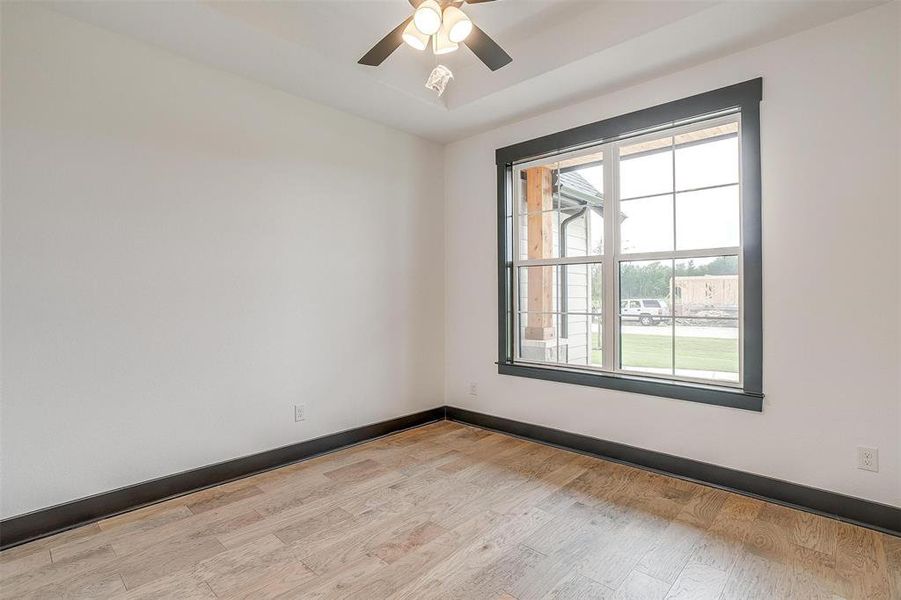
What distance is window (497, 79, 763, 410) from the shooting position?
275cm

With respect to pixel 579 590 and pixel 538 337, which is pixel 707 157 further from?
pixel 579 590

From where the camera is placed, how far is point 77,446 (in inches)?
93.0

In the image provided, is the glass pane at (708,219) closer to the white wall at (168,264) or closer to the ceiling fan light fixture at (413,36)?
the ceiling fan light fixture at (413,36)

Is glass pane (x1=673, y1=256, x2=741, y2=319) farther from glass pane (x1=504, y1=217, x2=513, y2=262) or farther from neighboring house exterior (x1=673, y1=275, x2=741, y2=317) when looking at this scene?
glass pane (x1=504, y1=217, x2=513, y2=262)

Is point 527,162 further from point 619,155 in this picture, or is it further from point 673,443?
point 673,443

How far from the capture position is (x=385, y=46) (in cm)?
230

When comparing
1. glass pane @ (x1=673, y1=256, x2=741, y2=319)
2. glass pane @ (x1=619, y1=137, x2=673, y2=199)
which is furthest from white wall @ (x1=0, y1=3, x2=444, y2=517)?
glass pane @ (x1=673, y1=256, x2=741, y2=319)

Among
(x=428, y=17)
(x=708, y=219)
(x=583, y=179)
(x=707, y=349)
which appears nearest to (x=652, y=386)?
(x=707, y=349)

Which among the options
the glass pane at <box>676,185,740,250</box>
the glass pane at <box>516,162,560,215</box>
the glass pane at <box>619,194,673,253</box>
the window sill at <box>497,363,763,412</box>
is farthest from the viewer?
the glass pane at <box>516,162,560,215</box>

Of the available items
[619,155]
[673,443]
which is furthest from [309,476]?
[619,155]

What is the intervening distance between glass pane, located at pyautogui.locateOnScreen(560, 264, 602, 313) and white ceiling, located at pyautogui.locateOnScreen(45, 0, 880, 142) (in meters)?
1.27

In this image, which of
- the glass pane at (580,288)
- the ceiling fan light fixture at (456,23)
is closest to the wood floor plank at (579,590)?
the glass pane at (580,288)

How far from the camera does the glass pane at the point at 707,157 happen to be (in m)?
2.81

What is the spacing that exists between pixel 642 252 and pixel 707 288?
A: 48 cm
